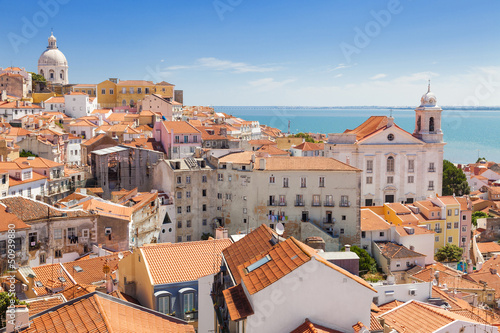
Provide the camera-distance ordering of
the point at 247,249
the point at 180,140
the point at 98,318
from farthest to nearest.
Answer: the point at 180,140, the point at 247,249, the point at 98,318

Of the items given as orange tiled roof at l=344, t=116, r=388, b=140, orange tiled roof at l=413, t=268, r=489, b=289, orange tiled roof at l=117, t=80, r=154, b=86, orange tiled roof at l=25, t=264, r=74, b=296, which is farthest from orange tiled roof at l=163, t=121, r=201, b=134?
orange tiled roof at l=117, t=80, r=154, b=86

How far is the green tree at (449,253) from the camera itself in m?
37.8

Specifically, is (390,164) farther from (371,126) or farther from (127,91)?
(127,91)

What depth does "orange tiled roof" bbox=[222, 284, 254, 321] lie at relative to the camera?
1070 centimetres

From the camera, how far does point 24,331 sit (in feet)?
33.0

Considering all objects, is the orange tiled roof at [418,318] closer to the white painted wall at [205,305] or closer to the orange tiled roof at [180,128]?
the white painted wall at [205,305]

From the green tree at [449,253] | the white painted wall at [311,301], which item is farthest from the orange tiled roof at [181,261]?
the green tree at [449,253]

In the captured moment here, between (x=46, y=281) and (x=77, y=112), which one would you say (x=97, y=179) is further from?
(x=77, y=112)

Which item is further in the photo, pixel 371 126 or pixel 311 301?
pixel 371 126

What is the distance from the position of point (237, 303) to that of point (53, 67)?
3739 inches

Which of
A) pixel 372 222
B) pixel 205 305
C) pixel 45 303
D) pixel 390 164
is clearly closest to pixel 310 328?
pixel 205 305

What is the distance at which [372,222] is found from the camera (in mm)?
36219

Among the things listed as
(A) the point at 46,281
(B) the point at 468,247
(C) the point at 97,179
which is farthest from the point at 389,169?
(A) the point at 46,281

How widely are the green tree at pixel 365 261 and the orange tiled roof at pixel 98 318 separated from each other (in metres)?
22.4
